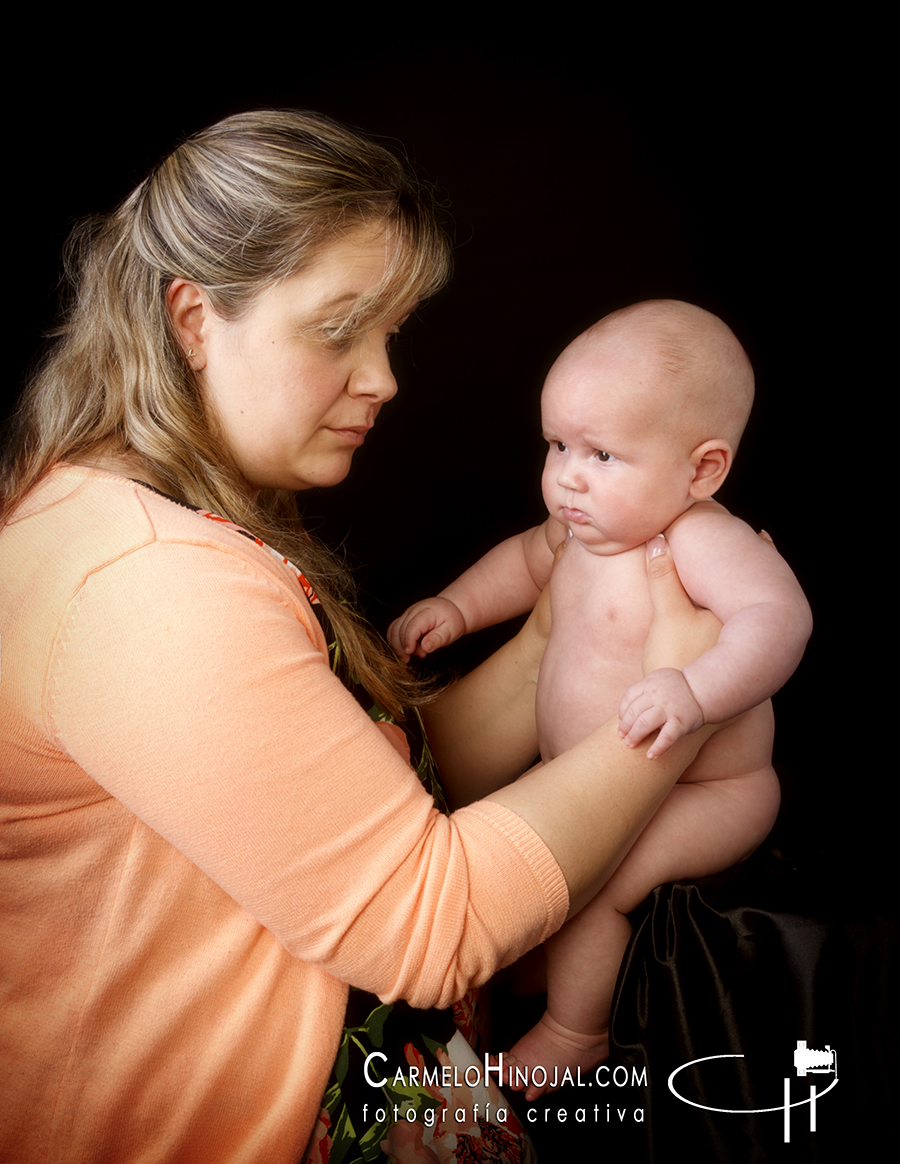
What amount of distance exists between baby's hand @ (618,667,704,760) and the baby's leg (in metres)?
0.29

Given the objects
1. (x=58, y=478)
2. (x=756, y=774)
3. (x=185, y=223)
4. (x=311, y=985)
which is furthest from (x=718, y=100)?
(x=311, y=985)

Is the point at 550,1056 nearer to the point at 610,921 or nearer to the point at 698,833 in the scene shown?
the point at 610,921

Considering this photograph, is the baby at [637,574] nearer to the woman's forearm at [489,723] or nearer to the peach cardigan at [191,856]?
the woman's forearm at [489,723]

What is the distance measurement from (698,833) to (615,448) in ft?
1.92

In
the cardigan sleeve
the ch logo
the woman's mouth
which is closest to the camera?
the cardigan sleeve

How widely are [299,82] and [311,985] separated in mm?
1490

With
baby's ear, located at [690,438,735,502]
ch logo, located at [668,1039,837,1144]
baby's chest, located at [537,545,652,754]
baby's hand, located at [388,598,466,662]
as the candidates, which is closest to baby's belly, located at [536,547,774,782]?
baby's chest, located at [537,545,652,754]

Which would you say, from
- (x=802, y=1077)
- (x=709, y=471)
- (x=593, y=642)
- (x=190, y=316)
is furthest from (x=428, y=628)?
(x=802, y=1077)

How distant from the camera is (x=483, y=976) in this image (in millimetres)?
969

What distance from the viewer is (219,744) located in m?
0.83

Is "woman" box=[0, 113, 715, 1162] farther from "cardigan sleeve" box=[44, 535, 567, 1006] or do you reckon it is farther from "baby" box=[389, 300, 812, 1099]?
"baby" box=[389, 300, 812, 1099]

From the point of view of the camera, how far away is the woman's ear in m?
1.12

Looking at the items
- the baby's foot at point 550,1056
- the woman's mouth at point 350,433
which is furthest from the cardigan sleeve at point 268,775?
the baby's foot at point 550,1056

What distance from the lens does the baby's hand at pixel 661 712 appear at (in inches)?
41.6
